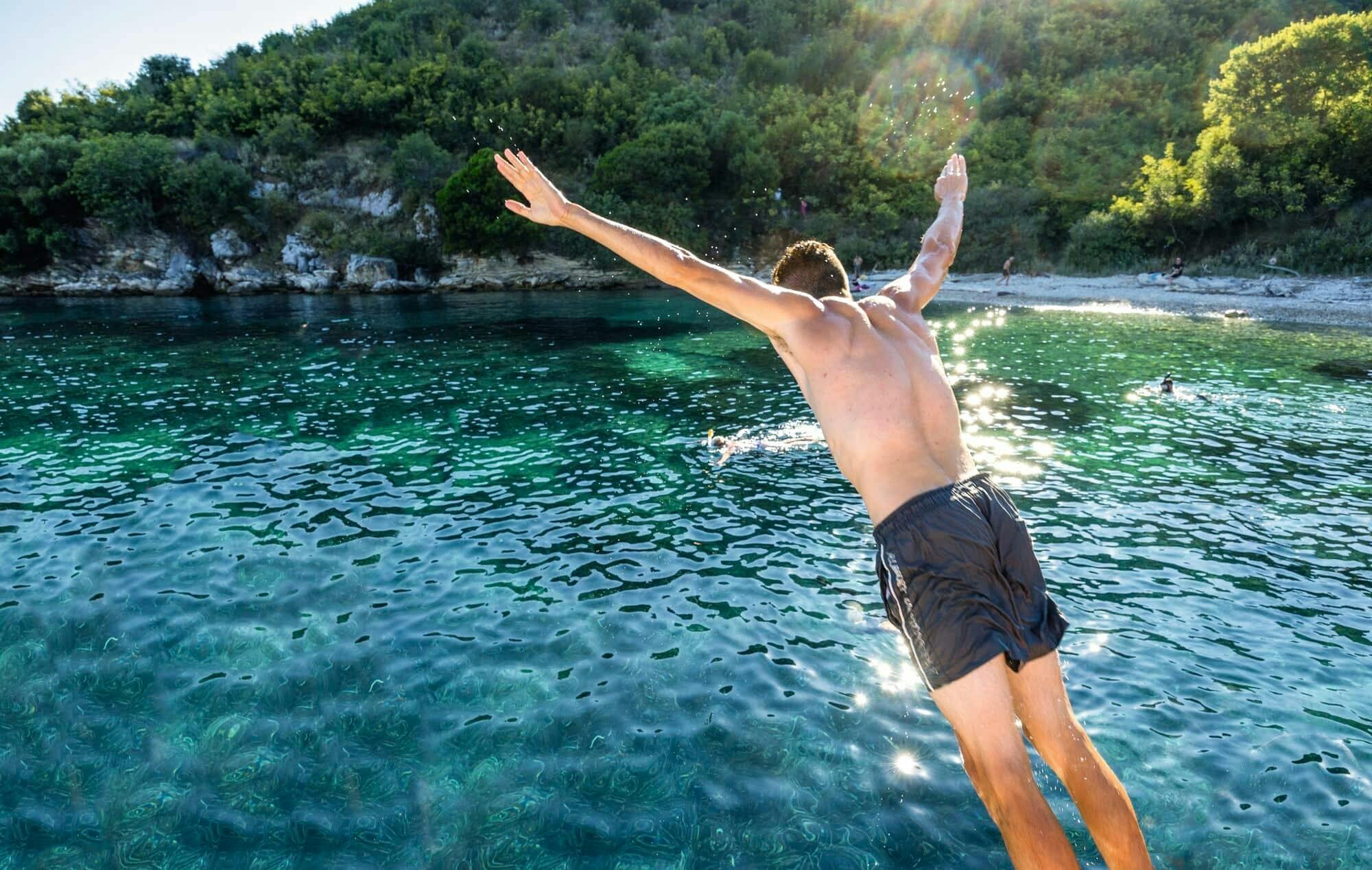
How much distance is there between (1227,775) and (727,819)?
3532 mm

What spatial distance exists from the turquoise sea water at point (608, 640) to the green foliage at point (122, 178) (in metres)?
43.6

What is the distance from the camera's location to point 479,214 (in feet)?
167

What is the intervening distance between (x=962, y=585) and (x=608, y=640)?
14.6 feet

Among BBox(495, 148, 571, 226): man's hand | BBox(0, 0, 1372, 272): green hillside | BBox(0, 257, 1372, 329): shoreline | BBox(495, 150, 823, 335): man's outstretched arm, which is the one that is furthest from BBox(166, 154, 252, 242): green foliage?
BBox(495, 150, 823, 335): man's outstretched arm

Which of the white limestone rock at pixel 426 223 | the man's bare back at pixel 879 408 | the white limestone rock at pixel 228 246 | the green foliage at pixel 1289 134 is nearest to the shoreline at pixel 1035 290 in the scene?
the white limestone rock at pixel 228 246

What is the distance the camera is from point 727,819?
4.93m

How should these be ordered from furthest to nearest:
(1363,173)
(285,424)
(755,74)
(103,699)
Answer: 1. (755,74)
2. (1363,173)
3. (285,424)
4. (103,699)

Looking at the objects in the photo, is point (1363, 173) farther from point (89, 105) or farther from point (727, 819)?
point (89, 105)

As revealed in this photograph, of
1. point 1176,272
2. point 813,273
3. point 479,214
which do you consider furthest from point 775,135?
point 813,273

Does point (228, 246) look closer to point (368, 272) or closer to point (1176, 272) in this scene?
point (368, 272)

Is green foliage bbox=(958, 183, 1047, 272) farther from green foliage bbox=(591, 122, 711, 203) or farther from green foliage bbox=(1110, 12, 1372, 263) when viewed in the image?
green foliage bbox=(591, 122, 711, 203)

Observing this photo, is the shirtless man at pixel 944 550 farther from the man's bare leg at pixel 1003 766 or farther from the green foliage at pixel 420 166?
the green foliage at pixel 420 166

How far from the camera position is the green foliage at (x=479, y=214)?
167 feet

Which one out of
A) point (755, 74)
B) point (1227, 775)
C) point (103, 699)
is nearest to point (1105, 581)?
point (1227, 775)
